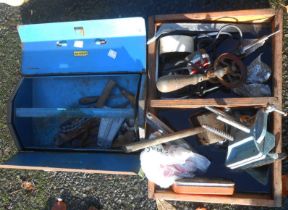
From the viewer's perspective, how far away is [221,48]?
6.75 ft

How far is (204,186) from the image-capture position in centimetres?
188

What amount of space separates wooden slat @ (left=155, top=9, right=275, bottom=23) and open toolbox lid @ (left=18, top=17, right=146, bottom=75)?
7.0 inches

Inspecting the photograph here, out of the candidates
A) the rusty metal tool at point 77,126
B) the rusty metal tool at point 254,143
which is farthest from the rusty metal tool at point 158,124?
the rusty metal tool at point 77,126

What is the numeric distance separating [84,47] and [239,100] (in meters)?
0.95

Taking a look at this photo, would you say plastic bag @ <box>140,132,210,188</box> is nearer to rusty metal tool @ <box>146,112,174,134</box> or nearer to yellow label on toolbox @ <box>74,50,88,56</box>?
rusty metal tool @ <box>146,112,174,134</box>

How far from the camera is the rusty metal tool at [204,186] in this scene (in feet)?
6.07

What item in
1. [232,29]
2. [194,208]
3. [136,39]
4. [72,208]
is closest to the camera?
[232,29]

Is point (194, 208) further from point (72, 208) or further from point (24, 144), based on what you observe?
point (24, 144)

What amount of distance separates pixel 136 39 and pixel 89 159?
0.69 metres

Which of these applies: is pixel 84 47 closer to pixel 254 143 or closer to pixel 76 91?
pixel 76 91

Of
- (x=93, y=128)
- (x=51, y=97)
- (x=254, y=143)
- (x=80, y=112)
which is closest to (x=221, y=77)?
(x=254, y=143)

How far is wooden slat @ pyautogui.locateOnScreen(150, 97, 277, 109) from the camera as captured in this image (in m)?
1.76

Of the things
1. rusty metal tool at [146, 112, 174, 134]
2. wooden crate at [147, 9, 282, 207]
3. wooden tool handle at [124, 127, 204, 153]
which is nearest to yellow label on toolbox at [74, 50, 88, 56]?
wooden crate at [147, 9, 282, 207]

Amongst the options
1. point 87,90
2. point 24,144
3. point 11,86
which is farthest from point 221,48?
point 11,86
